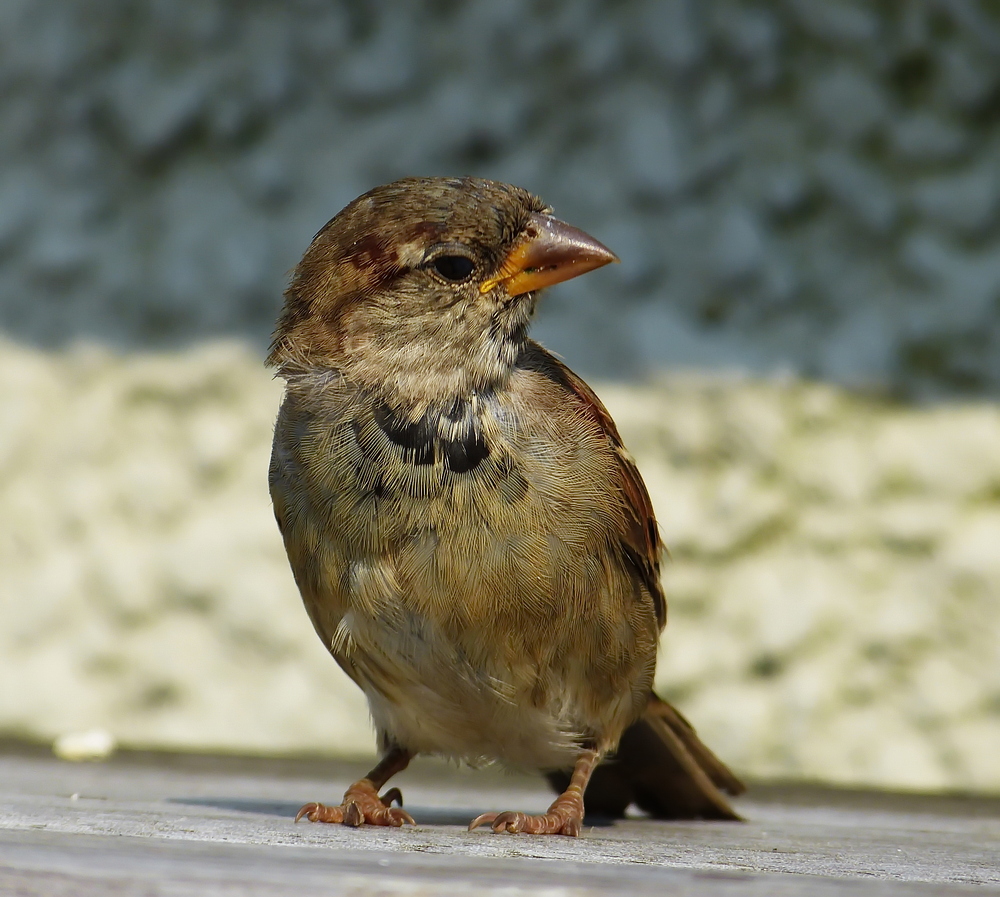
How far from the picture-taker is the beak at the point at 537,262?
2572 mm

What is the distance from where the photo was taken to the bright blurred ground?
162 inches

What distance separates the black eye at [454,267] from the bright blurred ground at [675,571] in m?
1.77

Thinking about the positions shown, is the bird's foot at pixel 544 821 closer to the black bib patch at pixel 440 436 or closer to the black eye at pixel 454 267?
the black bib patch at pixel 440 436

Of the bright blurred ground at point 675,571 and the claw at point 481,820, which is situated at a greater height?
the bright blurred ground at point 675,571

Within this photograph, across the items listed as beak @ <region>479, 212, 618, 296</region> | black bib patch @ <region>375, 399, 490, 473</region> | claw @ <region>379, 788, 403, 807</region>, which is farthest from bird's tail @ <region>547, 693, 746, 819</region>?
beak @ <region>479, 212, 618, 296</region>

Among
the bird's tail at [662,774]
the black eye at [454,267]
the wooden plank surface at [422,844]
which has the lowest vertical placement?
the wooden plank surface at [422,844]

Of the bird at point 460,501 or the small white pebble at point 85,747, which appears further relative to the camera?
the small white pebble at point 85,747

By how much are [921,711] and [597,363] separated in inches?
54.7

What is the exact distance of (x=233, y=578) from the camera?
434cm

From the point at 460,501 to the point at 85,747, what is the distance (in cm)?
191

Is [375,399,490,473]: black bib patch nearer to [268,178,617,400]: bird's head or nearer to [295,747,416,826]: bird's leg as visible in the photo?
[268,178,617,400]: bird's head

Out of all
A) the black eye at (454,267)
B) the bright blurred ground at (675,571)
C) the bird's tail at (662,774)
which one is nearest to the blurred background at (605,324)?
the bright blurred ground at (675,571)

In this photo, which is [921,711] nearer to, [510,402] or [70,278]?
[510,402]

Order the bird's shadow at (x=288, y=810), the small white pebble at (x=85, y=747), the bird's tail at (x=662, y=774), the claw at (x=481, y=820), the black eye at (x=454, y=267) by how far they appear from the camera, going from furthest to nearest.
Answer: the small white pebble at (x=85, y=747) → the bird's tail at (x=662, y=774) → the black eye at (x=454, y=267) → the bird's shadow at (x=288, y=810) → the claw at (x=481, y=820)
